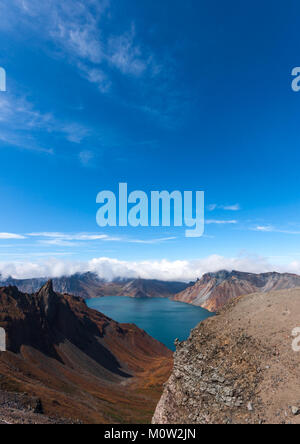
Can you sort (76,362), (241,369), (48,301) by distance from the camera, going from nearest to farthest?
(241,369) → (76,362) → (48,301)

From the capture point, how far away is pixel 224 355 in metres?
22.2

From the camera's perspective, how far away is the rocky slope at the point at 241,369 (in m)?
17.5

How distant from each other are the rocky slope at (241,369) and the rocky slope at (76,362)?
3207 centimetres

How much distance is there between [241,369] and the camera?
2025cm

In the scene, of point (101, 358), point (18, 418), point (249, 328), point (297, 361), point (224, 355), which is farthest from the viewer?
point (101, 358)

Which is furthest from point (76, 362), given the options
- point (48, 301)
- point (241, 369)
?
point (241, 369)

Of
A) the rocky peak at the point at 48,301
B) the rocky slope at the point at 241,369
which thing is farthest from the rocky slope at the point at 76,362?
the rocky slope at the point at 241,369

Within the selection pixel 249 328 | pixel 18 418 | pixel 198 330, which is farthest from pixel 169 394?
pixel 18 418

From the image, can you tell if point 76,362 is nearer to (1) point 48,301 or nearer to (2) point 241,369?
(1) point 48,301

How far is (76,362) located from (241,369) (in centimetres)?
9345

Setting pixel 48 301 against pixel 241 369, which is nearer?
pixel 241 369

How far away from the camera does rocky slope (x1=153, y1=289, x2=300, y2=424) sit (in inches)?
689

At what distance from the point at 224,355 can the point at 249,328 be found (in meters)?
3.94
